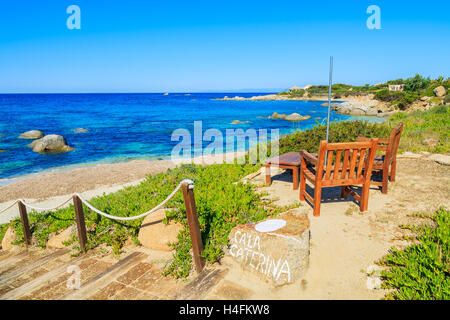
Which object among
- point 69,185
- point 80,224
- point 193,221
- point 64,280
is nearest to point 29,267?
point 80,224

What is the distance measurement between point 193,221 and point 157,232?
1.23 meters

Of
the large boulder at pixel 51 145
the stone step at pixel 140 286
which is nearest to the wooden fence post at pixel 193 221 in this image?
the stone step at pixel 140 286

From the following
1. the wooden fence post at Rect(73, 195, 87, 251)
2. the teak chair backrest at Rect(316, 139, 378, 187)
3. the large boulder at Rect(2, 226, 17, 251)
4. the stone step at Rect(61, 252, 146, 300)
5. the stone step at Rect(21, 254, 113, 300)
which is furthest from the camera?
the large boulder at Rect(2, 226, 17, 251)

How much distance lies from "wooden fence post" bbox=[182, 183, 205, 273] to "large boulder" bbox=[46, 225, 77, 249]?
3.20 meters

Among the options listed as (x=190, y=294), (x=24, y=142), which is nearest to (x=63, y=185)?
(x=190, y=294)

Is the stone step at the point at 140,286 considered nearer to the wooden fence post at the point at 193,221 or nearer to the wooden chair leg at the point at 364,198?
the wooden fence post at the point at 193,221

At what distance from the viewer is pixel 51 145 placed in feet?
70.2

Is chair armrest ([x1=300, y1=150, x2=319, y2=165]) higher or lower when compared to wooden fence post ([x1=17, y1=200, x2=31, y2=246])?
higher

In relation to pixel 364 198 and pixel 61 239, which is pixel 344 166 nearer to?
pixel 364 198

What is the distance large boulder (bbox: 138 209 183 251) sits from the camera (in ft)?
13.8

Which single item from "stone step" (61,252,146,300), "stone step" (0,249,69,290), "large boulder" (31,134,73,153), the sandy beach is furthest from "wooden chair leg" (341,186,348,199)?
"large boulder" (31,134,73,153)

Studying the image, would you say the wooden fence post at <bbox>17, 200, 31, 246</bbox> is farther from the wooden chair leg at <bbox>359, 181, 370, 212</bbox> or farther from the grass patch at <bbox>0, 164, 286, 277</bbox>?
the wooden chair leg at <bbox>359, 181, 370, 212</bbox>

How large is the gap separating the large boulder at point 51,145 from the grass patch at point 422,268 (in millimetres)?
23892
